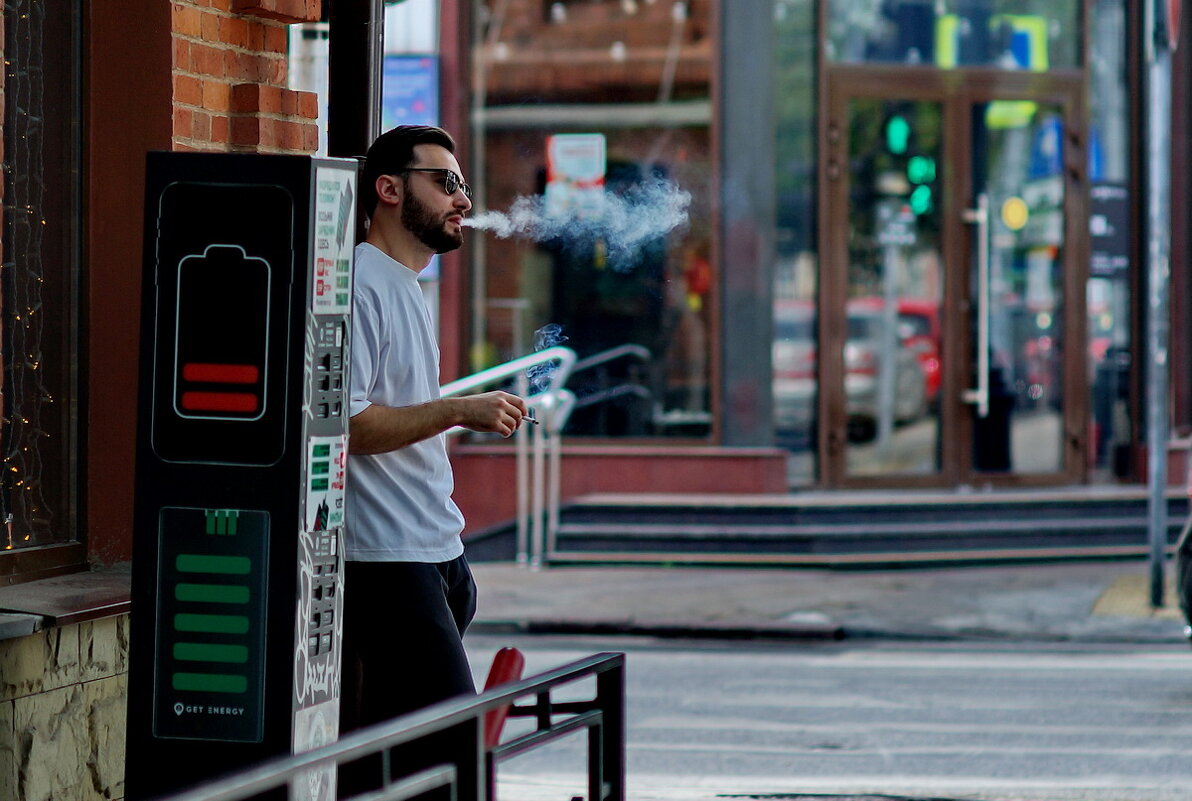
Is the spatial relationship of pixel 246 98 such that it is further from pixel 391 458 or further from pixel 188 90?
pixel 391 458

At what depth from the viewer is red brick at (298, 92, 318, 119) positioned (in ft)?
15.7

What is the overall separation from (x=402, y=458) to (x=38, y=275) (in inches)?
44.3

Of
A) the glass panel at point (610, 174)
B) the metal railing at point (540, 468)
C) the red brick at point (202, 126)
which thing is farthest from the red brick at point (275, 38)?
the glass panel at point (610, 174)

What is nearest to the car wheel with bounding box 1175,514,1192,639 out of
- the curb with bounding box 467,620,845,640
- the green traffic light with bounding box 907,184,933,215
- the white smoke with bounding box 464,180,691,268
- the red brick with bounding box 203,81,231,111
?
the curb with bounding box 467,620,845,640

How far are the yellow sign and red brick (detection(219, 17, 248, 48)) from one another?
10.7 metres

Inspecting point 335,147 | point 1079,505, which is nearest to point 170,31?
point 335,147

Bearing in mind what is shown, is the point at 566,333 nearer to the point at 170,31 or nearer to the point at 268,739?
the point at 170,31

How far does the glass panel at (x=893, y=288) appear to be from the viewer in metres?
14.2

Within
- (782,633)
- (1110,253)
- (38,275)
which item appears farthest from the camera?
(1110,253)

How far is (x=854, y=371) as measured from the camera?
46.7 ft

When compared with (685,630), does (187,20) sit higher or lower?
higher

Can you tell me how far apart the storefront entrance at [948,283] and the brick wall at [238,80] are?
9.58m

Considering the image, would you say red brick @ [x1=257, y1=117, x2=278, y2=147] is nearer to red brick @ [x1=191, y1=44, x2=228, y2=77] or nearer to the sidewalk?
red brick @ [x1=191, y1=44, x2=228, y2=77]

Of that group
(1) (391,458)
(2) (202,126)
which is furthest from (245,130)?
(1) (391,458)
